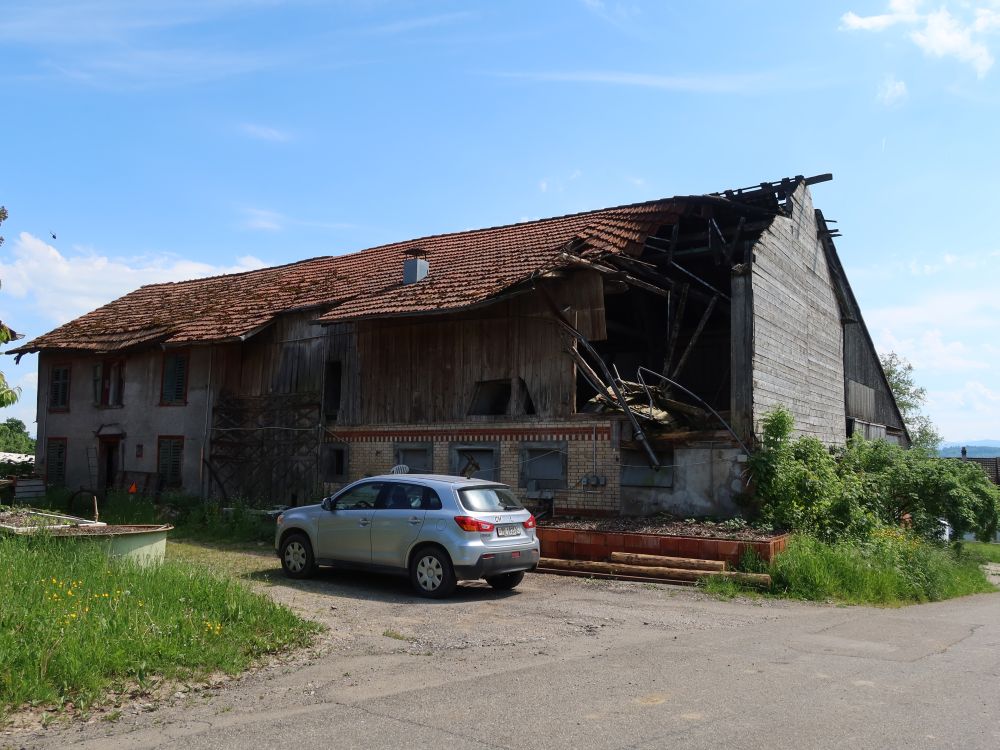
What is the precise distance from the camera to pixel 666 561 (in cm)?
1356

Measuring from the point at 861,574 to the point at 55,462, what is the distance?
81.3 ft

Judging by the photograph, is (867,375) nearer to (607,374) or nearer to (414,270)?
(607,374)

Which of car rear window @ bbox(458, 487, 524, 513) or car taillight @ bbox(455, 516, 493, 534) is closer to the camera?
car taillight @ bbox(455, 516, 493, 534)

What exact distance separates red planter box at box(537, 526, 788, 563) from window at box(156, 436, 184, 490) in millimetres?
12889

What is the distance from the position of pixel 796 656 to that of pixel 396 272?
16616 millimetres

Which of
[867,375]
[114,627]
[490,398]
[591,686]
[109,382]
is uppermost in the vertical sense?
[867,375]

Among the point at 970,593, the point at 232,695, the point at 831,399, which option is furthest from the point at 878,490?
the point at 232,695

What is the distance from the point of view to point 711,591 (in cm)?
1229

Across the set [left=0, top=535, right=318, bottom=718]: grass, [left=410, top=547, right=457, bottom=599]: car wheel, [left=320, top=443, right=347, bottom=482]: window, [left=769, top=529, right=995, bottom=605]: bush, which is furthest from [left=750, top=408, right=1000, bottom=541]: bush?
[left=320, top=443, right=347, bottom=482]: window

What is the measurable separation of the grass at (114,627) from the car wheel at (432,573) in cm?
284

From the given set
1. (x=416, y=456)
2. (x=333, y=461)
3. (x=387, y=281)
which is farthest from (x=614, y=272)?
(x=333, y=461)

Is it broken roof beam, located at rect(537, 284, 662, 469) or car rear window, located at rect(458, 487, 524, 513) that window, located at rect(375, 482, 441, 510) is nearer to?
car rear window, located at rect(458, 487, 524, 513)

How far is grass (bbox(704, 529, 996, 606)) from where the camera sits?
12.2 metres

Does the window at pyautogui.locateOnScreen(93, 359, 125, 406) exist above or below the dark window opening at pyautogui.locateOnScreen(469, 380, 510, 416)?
above
